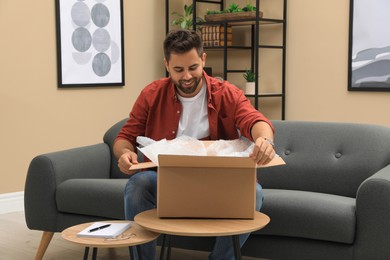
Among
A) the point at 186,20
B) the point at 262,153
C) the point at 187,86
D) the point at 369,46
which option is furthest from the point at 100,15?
the point at 262,153

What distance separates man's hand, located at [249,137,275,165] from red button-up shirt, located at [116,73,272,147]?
413 millimetres

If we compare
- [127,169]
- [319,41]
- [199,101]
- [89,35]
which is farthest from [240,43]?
[127,169]

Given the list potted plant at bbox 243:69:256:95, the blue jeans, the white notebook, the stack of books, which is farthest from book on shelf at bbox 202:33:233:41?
the white notebook

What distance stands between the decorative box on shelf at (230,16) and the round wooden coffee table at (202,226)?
10.2 feet

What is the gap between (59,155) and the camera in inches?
129

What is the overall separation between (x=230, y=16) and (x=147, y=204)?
3001 mm

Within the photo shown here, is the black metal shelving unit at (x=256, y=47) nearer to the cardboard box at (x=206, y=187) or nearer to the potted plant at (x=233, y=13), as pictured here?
the potted plant at (x=233, y=13)

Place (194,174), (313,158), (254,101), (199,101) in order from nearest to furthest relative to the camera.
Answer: (194,174)
(199,101)
(313,158)
(254,101)

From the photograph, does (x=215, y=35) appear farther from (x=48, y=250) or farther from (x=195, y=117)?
(x=195, y=117)

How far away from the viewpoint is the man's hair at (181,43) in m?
2.34

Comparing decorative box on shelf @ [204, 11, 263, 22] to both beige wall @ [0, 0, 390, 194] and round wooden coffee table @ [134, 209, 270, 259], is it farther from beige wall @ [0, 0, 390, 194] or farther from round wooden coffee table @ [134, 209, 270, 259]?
round wooden coffee table @ [134, 209, 270, 259]

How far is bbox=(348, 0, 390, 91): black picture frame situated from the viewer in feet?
14.7

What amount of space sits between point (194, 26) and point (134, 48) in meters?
0.57

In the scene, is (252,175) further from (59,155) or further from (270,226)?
(59,155)
